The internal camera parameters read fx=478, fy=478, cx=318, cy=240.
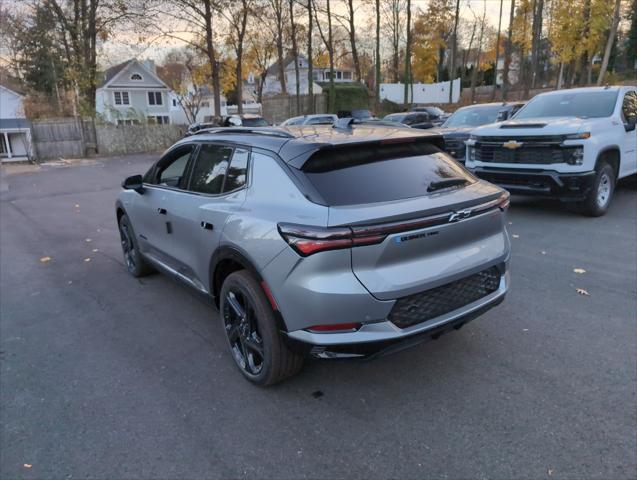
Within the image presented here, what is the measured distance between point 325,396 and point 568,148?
19.9 feet

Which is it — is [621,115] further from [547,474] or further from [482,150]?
[547,474]

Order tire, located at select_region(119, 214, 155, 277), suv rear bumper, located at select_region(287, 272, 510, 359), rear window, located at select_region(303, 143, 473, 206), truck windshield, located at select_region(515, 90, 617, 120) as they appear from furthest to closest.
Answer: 1. truck windshield, located at select_region(515, 90, 617, 120)
2. tire, located at select_region(119, 214, 155, 277)
3. rear window, located at select_region(303, 143, 473, 206)
4. suv rear bumper, located at select_region(287, 272, 510, 359)

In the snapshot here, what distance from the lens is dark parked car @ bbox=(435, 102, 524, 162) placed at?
10.5 m

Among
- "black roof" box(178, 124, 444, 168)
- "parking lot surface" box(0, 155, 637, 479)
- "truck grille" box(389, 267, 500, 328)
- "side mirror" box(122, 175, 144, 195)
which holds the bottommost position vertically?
"parking lot surface" box(0, 155, 637, 479)

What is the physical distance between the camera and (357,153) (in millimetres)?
3199

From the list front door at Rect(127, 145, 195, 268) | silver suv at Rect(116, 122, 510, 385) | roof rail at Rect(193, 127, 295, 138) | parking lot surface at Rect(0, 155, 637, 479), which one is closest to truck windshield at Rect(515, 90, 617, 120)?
parking lot surface at Rect(0, 155, 637, 479)

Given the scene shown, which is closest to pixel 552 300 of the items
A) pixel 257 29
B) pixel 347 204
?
pixel 347 204

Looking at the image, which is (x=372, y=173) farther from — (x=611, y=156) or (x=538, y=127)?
(x=611, y=156)

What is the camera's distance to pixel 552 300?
15.2 feet

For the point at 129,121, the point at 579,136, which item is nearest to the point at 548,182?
the point at 579,136

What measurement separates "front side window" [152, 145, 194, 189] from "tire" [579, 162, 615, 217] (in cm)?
620

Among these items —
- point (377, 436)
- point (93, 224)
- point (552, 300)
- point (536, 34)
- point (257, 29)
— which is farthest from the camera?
point (257, 29)

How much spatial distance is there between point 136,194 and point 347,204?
3.23 metres

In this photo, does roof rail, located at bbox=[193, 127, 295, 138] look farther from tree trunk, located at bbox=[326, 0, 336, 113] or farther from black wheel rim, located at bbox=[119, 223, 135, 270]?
tree trunk, located at bbox=[326, 0, 336, 113]
